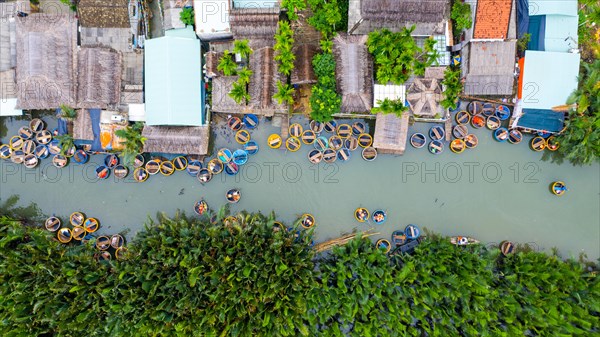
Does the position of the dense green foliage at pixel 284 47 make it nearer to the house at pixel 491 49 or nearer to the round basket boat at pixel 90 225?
the house at pixel 491 49

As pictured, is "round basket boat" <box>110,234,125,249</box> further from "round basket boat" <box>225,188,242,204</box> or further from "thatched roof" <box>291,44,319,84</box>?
"thatched roof" <box>291,44,319,84</box>

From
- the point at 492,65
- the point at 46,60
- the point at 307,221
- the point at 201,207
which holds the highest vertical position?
the point at 492,65

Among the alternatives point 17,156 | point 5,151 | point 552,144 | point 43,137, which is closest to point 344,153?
point 552,144

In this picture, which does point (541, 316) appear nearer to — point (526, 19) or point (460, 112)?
point (460, 112)

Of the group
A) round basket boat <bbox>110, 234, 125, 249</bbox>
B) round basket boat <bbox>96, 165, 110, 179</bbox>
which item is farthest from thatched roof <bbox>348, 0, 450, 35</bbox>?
round basket boat <bbox>110, 234, 125, 249</bbox>

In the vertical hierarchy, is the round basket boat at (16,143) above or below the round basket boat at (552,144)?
below

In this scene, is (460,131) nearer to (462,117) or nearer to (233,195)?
(462,117)

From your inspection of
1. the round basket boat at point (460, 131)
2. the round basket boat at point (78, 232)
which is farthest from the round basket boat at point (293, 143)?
the round basket boat at point (78, 232)
